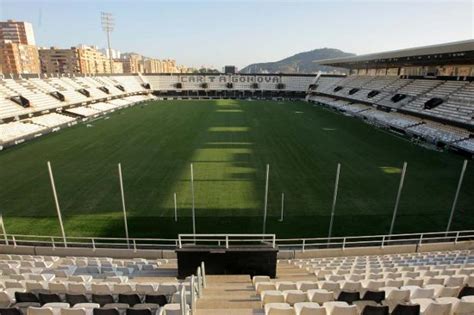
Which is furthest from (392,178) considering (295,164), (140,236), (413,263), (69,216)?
(69,216)

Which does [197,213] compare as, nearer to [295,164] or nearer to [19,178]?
[295,164]

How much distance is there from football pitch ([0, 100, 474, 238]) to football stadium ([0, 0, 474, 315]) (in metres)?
0.13

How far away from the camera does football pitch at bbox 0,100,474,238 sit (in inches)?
619

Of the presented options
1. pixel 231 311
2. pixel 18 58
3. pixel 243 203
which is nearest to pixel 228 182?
pixel 243 203

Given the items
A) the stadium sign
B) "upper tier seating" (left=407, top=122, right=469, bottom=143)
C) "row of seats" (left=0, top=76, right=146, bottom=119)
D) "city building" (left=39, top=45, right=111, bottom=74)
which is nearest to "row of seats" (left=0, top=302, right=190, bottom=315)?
"upper tier seating" (left=407, top=122, right=469, bottom=143)

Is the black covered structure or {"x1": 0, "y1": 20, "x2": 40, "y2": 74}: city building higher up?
{"x1": 0, "y1": 20, "x2": 40, "y2": 74}: city building

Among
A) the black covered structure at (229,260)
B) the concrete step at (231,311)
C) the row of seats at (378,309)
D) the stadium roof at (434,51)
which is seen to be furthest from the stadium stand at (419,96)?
the concrete step at (231,311)

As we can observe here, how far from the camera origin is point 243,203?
17.9 m

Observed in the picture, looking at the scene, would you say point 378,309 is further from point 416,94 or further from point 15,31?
point 15,31

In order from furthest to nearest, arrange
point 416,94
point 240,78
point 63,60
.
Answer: point 63,60 → point 240,78 → point 416,94

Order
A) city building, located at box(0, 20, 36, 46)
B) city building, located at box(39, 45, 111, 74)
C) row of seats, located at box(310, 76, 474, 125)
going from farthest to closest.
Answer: city building, located at box(0, 20, 36, 46), city building, located at box(39, 45, 111, 74), row of seats, located at box(310, 76, 474, 125)

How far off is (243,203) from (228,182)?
339cm

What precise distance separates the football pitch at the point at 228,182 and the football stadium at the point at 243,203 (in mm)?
128

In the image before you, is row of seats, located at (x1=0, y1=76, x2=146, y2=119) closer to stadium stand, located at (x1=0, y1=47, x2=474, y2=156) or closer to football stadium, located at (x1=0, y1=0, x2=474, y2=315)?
stadium stand, located at (x1=0, y1=47, x2=474, y2=156)
